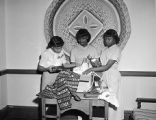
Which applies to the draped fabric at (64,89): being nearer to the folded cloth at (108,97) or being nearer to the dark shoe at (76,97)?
the dark shoe at (76,97)

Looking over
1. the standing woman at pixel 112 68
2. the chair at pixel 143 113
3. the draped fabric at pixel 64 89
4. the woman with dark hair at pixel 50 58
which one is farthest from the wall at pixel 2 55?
the chair at pixel 143 113

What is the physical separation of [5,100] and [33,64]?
73 cm

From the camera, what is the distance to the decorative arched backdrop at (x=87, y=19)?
3277 mm

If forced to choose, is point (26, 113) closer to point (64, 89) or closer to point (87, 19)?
point (64, 89)

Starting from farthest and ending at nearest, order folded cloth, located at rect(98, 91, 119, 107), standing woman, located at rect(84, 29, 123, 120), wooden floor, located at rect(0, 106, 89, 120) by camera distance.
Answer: wooden floor, located at rect(0, 106, 89, 120), standing woman, located at rect(84, 29, 123, 120), folded cloth, located at rect(98, 91, 119, 107)

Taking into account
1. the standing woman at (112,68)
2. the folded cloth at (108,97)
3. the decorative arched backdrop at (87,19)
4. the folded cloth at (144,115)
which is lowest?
the folded cloth at (144,115)

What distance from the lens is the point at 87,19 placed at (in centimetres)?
337

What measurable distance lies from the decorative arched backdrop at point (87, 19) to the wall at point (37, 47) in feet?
0.35

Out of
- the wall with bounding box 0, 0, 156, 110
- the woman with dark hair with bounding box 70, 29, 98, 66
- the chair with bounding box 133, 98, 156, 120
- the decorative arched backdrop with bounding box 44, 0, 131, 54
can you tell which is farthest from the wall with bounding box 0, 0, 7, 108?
the chair with bounding box 133, 98, 156, 120

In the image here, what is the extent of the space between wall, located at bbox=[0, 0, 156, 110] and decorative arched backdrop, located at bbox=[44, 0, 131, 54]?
0.11m

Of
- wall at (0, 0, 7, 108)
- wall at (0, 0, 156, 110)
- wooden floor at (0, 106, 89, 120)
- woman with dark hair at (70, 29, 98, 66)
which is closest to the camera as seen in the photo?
woman with dark hair at (70, 29, 98, 66)

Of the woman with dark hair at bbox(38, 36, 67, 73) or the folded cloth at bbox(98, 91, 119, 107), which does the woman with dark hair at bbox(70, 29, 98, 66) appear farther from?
the folded cloth at bbox(98, 91, 119, 107)

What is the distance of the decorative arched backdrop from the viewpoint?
328cm

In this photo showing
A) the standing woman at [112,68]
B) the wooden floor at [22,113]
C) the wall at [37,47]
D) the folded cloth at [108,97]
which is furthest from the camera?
the wooden floor at [22,113]
